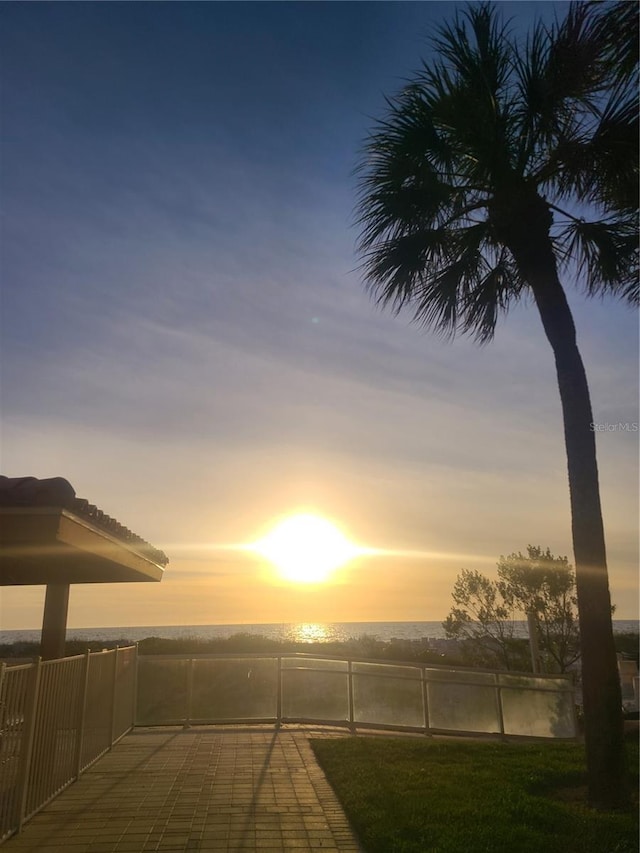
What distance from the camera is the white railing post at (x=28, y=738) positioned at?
20.3ft

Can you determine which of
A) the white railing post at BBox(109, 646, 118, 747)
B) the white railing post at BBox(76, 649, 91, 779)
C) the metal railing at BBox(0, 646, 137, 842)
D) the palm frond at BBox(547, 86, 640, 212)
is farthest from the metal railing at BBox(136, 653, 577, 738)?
the palm frond at BBox(547, 86, 640, 212)

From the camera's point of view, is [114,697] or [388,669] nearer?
[114,697]

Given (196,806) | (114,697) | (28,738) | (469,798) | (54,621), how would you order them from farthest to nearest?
1. (114,697)
2. (54,621)
3. (469,798)
4. (196,806)
5. (28,738)

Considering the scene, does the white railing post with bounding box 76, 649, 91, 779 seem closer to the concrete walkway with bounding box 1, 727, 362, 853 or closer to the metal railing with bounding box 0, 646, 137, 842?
the metal railing with bounding box 0, 646, 137, 842

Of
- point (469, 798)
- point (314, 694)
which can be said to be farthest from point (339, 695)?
point (469, 798)

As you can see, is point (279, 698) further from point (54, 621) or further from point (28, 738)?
point (28, 738)

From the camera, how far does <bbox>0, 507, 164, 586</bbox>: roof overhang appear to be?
495 cm

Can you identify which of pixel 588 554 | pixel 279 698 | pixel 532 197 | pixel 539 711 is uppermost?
pixel 532 197

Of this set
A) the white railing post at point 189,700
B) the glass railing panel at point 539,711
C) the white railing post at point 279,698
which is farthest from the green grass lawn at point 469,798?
the white railing post at point 189,700

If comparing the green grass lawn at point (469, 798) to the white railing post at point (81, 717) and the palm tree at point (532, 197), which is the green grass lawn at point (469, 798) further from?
the white railing post at point (81, 717)

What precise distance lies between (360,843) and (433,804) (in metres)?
1.45

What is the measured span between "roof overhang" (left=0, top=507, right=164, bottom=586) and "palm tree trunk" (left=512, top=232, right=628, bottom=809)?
209 inches

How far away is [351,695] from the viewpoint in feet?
41.5

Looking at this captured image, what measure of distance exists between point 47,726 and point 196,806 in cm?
189
